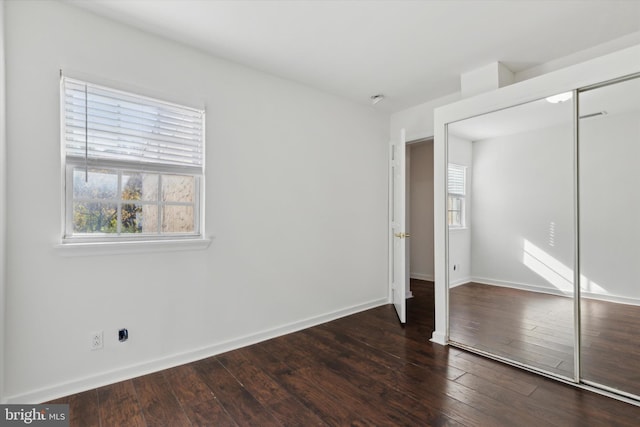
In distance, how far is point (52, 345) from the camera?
6.72 feet

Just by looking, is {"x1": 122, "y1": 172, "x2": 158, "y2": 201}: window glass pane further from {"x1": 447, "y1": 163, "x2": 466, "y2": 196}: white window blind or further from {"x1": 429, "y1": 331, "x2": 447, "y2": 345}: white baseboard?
{"x1": 429, "y1": 331, "x2": 447, "y2": 345}: white baseboard

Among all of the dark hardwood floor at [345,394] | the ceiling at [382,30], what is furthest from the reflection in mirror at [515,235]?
the ceiling at [382,30]

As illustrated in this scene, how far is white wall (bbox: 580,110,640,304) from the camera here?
81.9 inches

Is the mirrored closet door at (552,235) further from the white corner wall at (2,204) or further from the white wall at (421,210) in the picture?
the white corner wall at (2,204)

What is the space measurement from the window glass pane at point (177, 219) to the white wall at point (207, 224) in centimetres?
18

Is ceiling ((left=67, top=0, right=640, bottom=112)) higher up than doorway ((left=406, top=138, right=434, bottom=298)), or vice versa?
ceiling ((left=67, top=0, right=640, bottom=112))

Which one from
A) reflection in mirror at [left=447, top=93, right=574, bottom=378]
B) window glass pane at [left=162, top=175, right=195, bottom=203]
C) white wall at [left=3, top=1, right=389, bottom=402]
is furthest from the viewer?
window glass pane at [left=162, top=175, right=195, bottom=203]

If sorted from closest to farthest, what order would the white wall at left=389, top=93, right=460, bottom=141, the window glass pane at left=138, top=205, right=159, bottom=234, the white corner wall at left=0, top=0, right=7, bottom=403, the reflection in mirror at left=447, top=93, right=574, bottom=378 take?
the white corner wall at left=0, top=0, right=7, bottom=403 < the reflection in mirror at left=447, top=93, right=574, bottom=378 < the window glass pane at left=138, top=205, right=159, bottom=234 < the white wall at left=389, top=93, right=460, bottom=141

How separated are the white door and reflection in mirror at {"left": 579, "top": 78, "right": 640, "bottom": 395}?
1.55 meters

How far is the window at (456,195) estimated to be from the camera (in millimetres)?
2936

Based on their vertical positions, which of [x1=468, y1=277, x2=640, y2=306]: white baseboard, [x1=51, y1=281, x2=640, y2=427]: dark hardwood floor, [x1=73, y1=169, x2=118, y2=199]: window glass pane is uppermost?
[x1=73, y1=169, x2=118, y2=199]: window glass pane

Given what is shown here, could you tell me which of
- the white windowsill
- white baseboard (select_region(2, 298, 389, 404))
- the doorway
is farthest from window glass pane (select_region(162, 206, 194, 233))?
the doorway

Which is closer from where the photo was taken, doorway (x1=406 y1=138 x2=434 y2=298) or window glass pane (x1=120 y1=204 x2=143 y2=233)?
window glass pane (x1=120 y1=204 x2=143 y2=233)

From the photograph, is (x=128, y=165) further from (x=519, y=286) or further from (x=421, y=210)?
(x=421, y=210)
